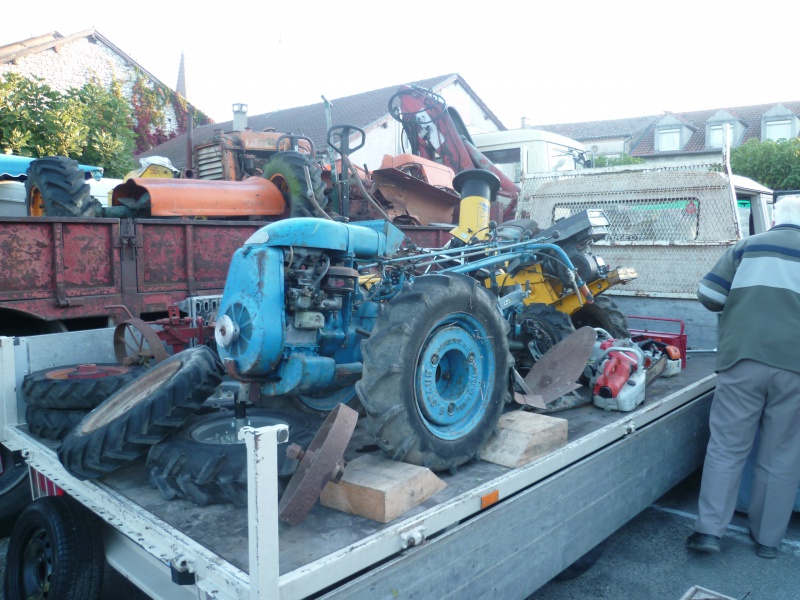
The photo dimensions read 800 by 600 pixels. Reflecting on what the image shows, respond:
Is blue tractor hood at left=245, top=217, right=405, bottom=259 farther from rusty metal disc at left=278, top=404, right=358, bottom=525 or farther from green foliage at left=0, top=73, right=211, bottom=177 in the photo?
green foliage at left=0, top=73, right=211, bottom=177

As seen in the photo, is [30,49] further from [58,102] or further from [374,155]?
[374,155]

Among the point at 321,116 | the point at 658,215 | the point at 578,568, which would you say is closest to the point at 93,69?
the point at 321,116

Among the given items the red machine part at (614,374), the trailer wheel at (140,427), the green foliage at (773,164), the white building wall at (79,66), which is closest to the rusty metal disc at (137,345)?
the trailer wheel at (140,427)

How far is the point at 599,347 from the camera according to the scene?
14.4 ft

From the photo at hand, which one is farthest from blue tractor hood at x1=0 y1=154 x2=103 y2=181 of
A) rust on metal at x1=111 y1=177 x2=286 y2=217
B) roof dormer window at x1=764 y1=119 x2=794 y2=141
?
roof dormer window at x1=764 y1=119 x2=794 y2=141

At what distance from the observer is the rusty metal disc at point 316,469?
7.52 ft

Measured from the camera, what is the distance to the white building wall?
2145cm

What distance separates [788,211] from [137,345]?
3.99 metres

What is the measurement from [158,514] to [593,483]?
1987 millimetres

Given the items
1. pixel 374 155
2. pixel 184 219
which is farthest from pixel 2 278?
pixel 374 155

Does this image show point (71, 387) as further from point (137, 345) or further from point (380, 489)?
point (380, 489)

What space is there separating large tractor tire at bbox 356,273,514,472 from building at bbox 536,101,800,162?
34752 millimetres

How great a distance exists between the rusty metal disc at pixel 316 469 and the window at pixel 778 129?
4120 centimetres

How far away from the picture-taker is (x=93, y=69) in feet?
76.9
